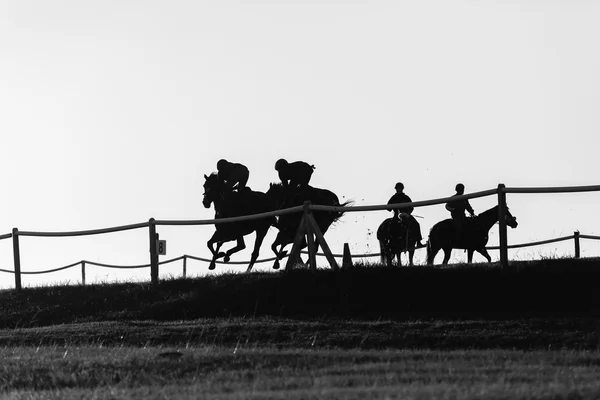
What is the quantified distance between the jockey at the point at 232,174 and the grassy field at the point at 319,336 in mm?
6497

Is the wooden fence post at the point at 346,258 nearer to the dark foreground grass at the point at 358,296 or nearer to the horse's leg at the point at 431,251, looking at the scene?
the dark foreground grass at the point at 358,296

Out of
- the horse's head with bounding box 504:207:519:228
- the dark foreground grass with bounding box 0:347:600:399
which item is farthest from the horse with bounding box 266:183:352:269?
the dark foreground grass with bounding box 0:347:600:399

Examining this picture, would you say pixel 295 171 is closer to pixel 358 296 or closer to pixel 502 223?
pixel 358 296

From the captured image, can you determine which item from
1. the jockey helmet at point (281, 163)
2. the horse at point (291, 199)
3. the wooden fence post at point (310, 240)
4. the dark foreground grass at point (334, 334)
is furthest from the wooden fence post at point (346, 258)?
the jockey helmet at point (281, 163)

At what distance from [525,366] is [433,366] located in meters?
0.86

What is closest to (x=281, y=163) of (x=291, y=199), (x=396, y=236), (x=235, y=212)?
(x=291, y=199)

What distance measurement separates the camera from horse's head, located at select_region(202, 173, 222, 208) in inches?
1245

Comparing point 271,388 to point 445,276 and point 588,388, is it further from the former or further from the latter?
point 445,276

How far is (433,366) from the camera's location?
13.1 meters

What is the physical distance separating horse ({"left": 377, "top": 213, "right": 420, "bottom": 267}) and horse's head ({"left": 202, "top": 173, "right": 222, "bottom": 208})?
4833 millimetres

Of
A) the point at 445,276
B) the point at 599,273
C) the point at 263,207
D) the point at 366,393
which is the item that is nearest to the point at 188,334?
the point at 445,276

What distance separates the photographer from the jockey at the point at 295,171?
30.5 m

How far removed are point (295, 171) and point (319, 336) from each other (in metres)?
13.7

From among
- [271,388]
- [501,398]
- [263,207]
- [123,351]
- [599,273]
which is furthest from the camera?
[263,207]
